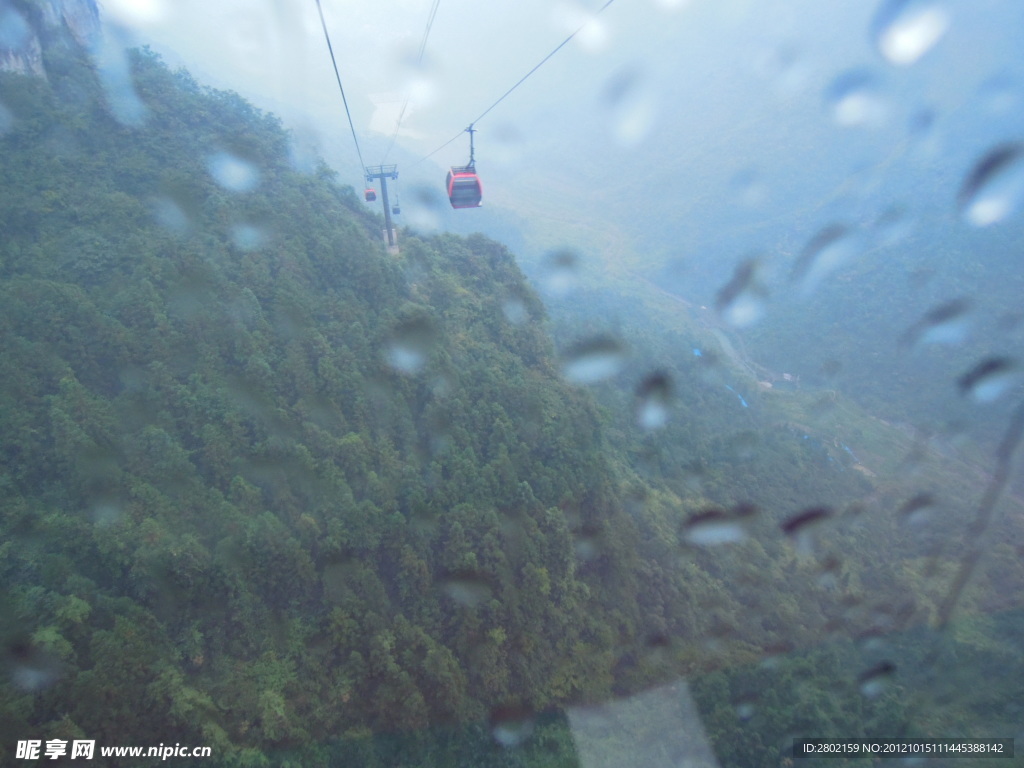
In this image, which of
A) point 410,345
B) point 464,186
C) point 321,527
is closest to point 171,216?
point 410,345

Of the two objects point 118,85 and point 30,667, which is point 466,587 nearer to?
point 30,667

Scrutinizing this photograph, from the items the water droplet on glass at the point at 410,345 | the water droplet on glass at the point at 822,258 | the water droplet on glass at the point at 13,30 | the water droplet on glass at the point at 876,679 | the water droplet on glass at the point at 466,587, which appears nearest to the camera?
the water droplet on glass at the point at 466,587

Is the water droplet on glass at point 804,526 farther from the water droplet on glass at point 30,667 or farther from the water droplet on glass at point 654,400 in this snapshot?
the water droplet on glass at point 30,667

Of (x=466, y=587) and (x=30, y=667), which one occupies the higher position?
(x=466, y=587)

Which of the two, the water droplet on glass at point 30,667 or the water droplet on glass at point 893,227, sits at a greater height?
the water droplet on glass at point 893,227

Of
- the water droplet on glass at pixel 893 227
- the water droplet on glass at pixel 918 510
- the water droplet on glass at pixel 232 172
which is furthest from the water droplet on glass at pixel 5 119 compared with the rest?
the water droplet on glass at pixel 893 227

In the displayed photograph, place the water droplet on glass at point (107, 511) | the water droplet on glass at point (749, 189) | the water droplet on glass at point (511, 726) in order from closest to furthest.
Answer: the water droplet on glass at point (107, 511), the water droplet on glass at point (511, 726), the water droplet on glass at point (749, 189)

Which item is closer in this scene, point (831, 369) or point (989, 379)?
point (989, 379)

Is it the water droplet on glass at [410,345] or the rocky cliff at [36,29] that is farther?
the water droplet on glass at [410,345]
